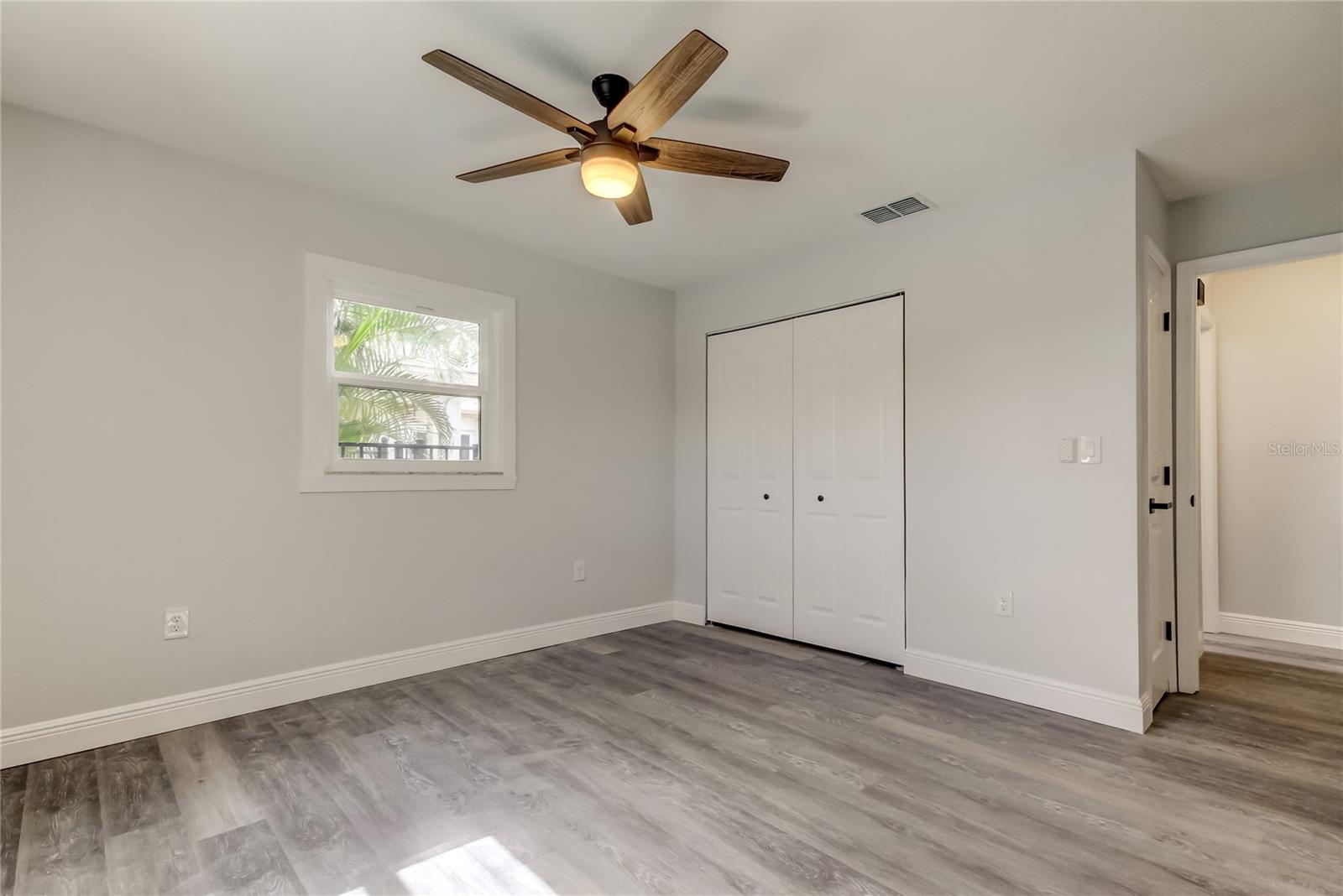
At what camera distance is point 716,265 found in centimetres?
428

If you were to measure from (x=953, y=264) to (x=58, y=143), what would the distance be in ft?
13.0

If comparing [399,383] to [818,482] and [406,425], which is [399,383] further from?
[818,482]

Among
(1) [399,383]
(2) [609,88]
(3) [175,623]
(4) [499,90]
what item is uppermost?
(2) [609,88]

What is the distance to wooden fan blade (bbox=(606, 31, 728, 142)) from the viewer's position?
1655 millimetres

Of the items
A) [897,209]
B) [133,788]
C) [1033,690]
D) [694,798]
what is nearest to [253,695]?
[133,788]

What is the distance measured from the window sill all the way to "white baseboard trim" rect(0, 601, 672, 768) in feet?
2.82

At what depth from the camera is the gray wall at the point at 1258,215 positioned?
2.81 meters

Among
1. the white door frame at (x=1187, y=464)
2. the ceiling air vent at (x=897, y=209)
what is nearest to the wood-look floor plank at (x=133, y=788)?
the ceiling air vent at (x=897, y=209)

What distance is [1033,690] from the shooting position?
2.96m

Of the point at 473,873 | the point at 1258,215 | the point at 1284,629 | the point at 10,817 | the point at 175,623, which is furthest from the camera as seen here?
the point at 1284,629

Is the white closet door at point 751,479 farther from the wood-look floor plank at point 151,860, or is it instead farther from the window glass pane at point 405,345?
the wood-look floor plank at point 151,860

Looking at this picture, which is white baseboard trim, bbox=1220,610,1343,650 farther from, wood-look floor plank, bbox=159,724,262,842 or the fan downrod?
wood-look floor plank, bbox=159,724,262,842

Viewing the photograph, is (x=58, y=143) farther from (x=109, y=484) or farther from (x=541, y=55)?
(x=541, y=55)

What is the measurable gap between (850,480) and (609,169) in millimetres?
2353
